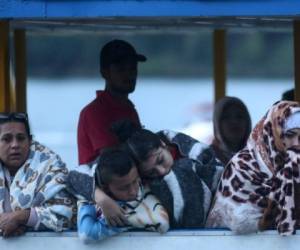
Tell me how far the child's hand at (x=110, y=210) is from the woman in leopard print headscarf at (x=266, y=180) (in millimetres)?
459

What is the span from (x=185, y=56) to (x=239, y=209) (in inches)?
1141

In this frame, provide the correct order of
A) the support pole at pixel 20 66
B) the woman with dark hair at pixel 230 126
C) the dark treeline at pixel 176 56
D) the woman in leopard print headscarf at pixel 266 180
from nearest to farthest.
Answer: the woman in leopard print headscarf at pixel 266 180 → the woman with dark hair at pixel 230 126 → the support pole at pixel 20 66 → the dark treeline at pixel 176 56

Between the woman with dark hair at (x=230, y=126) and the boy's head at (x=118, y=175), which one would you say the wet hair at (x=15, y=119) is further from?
the woman with dark hair at (x=230, y=126)

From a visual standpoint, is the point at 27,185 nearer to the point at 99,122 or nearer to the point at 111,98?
the point at 99,122

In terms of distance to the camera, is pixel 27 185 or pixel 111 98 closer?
pixel 27 185

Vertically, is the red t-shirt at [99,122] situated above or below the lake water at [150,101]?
below

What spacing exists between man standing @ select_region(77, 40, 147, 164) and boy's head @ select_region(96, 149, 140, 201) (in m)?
0.99

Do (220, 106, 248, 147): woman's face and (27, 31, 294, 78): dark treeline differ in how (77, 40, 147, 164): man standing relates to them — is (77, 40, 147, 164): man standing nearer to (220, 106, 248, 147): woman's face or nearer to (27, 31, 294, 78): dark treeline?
(220, 106, 248, 147): woman's face

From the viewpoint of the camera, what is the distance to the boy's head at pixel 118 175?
25.1 feet

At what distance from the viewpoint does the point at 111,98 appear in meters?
8.94

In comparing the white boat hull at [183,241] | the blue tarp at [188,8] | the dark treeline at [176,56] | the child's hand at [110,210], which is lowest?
the white boat hull at [183,241]

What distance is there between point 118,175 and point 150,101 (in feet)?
65.2

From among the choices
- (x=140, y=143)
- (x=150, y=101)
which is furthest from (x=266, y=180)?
(x=150, y=101)

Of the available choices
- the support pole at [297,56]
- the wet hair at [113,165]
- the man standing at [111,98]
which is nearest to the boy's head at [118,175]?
the wet hair at [113,165]
